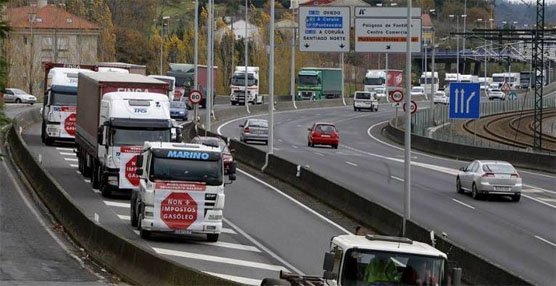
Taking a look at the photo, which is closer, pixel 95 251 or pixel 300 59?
pixel 95 251

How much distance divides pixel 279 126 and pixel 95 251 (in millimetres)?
63628

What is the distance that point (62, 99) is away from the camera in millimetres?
53594

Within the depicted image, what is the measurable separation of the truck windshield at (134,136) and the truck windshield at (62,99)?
1715 cm

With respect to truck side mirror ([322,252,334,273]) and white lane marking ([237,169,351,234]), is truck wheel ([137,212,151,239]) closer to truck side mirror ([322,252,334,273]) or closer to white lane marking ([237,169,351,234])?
white lane marking ([237,169,351,234])

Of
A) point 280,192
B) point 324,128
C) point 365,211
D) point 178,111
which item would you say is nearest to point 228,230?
point 365,211

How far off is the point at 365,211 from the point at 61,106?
23177mm

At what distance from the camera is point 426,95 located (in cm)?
13825

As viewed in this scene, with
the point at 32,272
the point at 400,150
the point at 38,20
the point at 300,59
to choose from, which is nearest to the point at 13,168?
the point at 32,272

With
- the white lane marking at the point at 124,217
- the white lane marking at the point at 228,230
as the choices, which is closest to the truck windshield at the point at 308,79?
the white lane marking at the point at 124,217

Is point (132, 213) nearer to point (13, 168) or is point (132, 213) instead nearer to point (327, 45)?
point (13, 168)

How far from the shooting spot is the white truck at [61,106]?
53531 mm

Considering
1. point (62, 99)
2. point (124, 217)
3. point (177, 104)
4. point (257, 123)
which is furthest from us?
point (177, 104)

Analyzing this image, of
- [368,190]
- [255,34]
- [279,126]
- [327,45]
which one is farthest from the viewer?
[255,34]

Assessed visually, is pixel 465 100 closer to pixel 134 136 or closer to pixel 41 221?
pixel 134 136
